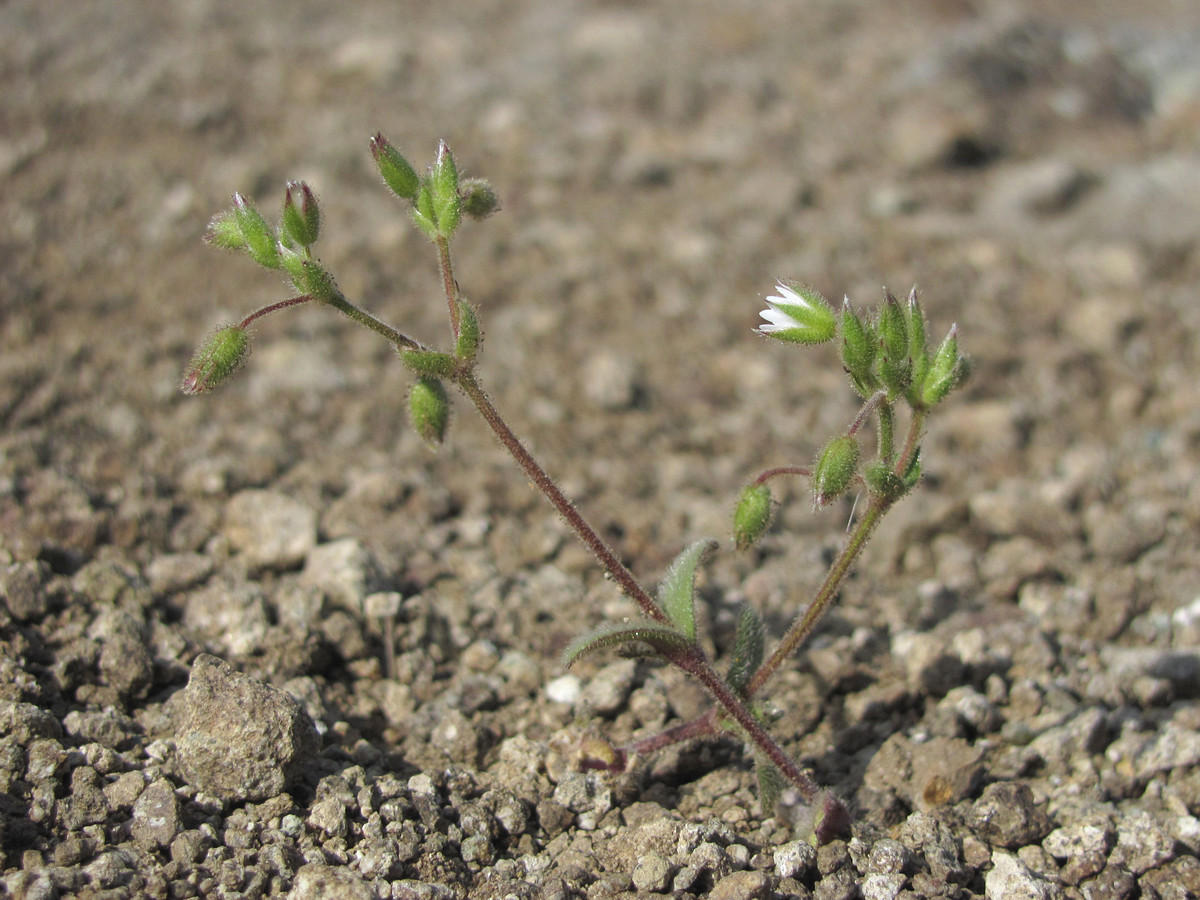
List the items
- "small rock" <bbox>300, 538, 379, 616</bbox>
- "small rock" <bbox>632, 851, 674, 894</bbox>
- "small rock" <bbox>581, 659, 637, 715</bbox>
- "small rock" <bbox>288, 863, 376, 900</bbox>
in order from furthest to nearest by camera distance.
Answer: "small rock" <bbox>300, 538, 379, 616</bbox> → "small rock" <bbox>581, 659, 637, 715</bbox> → "small rock" <bbox>632, 851, 674, 894</bbox> → "small rock" <bbox>288, 863, 376, 900</bbox>

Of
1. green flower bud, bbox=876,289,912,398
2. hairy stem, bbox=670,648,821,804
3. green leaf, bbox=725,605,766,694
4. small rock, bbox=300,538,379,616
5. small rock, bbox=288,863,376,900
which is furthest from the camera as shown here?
small rock, bbox=300,538,379,616

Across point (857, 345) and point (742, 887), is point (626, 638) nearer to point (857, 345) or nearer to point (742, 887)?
point (742, 887)

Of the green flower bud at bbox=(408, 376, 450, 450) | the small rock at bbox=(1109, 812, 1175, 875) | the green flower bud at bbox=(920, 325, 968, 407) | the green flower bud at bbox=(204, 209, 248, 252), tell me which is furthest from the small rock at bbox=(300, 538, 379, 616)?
the small rock at bbox=(1109, 812, 1175, 875)

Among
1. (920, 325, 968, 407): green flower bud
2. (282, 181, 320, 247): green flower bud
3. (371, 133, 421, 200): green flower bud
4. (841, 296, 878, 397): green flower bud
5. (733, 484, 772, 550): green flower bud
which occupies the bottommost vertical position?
(920, 325, 968, 407): green flower bud

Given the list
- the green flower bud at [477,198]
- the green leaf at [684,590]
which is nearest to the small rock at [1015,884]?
the green leaf at [684,590]

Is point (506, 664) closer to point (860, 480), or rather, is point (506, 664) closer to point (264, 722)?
point (264, 722)

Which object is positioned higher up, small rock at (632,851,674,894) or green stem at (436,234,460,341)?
green stem at (436,234,460,341)

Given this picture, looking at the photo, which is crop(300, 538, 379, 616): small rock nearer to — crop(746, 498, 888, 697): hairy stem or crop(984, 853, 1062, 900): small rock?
crop(746, 498, 888, 697): hairy stem

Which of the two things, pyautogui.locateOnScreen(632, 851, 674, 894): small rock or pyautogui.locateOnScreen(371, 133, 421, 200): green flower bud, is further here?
pyautogui.locateOnScreen(371, 133, 421, 200): green flower bud
